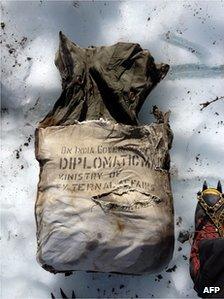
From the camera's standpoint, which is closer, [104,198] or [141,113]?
[104,198]

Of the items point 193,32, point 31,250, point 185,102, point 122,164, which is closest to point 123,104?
point 122,164

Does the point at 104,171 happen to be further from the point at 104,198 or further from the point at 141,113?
the point at 141,113

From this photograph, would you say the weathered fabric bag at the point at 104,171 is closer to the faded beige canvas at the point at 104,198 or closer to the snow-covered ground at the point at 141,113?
the faded beige canvas at the point at 104,198

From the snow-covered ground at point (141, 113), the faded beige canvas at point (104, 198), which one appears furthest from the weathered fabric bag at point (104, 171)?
the snow-covered ground at point (141, 113)

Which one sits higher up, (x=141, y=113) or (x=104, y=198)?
(x=141, y=113)

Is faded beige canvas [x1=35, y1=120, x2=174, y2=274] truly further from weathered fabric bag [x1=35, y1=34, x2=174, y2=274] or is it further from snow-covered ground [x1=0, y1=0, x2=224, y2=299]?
snow-covered ground [x1=0, y1=0, x2=224, y2=299]

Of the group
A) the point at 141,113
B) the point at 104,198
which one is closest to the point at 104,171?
the point at 104,198

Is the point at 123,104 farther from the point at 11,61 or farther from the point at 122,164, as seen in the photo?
the point at 11,61
